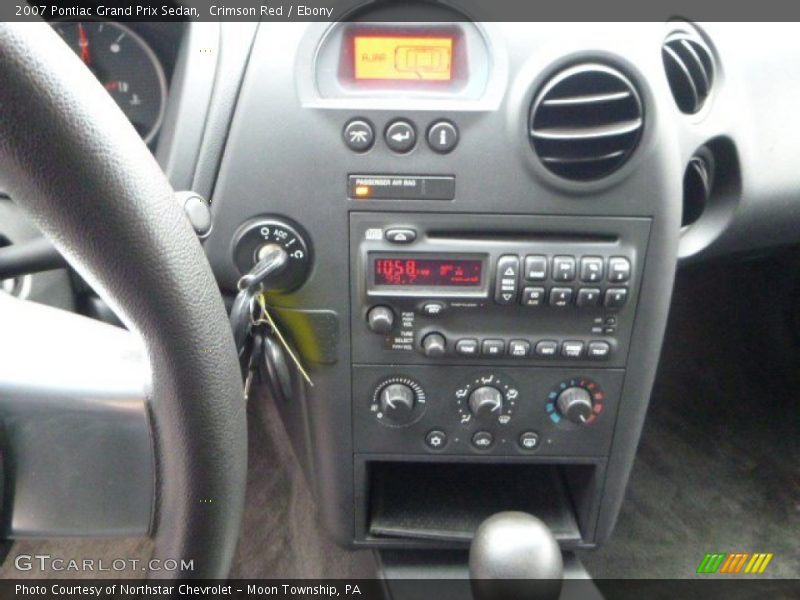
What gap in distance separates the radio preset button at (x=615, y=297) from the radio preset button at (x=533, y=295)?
0.22 feet

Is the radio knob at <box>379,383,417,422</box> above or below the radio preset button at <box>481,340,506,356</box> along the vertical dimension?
below

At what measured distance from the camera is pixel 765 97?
87 cm

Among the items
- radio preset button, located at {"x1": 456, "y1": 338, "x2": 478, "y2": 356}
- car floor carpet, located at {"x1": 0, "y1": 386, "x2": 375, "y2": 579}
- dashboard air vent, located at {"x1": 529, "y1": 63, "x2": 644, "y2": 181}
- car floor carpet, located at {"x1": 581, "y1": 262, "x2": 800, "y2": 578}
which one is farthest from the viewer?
car floor carpet, located at {"x1": 581, "y1": 262, "x2": 800, "y2": 578}

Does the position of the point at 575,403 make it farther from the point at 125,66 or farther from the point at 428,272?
the point at 125,66

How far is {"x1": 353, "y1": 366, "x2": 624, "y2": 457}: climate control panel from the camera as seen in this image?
0.86 m

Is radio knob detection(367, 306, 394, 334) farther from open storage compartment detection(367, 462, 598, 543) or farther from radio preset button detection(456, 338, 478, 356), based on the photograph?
open storage compartment detection(367, 462, 598, 543)

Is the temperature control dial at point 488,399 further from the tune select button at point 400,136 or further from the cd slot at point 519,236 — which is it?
Result: the tune select button at point 400,136

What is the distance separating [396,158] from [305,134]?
94 millimetres

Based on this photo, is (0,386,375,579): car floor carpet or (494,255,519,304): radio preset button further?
(0,386,375,579): car floor carpet

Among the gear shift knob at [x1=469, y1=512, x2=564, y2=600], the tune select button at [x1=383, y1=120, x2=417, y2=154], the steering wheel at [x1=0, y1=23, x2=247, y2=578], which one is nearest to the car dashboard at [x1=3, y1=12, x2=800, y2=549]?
the tune select button at [x1=383, y1=120, x2=417, y2=154]

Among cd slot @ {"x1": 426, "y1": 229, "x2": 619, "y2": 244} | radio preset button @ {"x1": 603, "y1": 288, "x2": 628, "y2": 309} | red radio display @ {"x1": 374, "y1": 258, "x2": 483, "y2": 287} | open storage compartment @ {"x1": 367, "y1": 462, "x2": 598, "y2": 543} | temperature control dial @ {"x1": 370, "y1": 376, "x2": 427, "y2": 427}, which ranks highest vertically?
cd slot @ {"x1": 426, "y1": 229, "x2": 619, "y2": 244}

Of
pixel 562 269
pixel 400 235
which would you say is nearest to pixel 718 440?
pixel 562 269

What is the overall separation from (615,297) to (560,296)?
0.06m

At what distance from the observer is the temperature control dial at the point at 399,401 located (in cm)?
86
